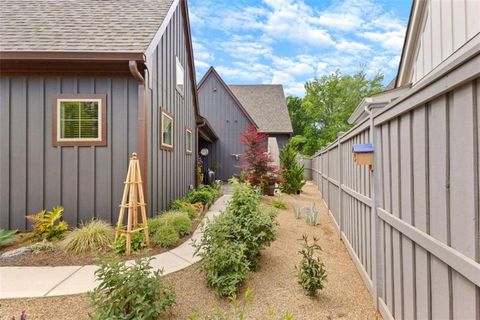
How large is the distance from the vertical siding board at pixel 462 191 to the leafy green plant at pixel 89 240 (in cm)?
422

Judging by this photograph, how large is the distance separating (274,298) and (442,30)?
4.83 m

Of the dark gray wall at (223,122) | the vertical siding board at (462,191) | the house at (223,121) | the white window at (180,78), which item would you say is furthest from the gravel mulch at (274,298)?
the dark gray wall at (223,122)

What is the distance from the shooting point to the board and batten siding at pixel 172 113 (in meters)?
5.41

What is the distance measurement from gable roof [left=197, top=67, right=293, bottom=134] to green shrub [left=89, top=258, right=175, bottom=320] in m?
15.0

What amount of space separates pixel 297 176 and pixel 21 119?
8640 millimetres

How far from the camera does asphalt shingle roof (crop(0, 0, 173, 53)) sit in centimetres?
467

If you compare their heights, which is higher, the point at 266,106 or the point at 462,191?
the point at 266,106

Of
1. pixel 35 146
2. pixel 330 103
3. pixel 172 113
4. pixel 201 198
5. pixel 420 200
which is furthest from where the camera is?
pixel 330 103

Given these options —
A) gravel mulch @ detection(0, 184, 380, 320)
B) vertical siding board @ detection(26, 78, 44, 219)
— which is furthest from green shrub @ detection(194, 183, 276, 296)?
vertical siding board @ detection(26, 78, 44, 219)

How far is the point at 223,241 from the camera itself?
10.5 ft

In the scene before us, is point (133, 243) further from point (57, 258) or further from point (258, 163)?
point (258, 163)

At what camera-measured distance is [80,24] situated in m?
5.27

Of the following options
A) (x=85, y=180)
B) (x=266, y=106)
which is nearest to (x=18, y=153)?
(x=85, y=180)

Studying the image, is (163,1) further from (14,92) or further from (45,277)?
(45,277)
